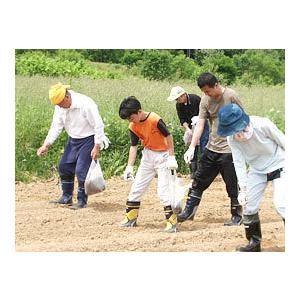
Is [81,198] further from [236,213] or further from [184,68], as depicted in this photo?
[184,68]

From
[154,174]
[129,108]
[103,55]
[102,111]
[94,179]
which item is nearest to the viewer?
→ [129,108]

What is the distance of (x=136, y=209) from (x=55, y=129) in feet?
4.69

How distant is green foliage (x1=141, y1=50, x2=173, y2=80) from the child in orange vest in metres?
2.09

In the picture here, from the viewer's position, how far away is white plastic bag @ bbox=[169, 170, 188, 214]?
6.52 metres

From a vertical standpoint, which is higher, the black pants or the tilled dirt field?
the black pants

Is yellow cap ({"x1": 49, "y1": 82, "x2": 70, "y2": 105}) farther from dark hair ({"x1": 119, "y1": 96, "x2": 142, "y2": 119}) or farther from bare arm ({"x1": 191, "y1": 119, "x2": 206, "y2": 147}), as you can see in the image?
bare arm ({"x1": 191, "y1": 119, "x2": 206, "y2": 147})

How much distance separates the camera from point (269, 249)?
6059 millimetres

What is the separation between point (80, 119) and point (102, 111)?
1600 millimetres

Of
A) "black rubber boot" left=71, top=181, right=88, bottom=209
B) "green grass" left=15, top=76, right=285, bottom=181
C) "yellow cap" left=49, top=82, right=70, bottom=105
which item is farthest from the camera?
"green grass" left=15, top=76, right=285, bottom=181

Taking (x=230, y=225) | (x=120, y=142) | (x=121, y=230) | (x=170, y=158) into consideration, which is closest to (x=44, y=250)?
(x=121, y=230)

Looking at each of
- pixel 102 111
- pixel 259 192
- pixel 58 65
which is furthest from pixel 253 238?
pixel 58 65

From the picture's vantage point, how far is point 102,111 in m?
8.89

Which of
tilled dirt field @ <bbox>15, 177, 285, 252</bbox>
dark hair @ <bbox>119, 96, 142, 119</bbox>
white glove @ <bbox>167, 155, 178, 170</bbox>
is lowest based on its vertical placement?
tilled dirt field @ <bbox>15, 177, 285, 252</bbox>

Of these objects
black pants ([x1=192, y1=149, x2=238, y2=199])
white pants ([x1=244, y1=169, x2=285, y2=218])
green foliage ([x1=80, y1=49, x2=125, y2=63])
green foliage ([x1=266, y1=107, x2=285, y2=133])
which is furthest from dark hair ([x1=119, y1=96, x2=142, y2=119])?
green foliage ([x1=266, y1=107, x2=285, y2=133])
